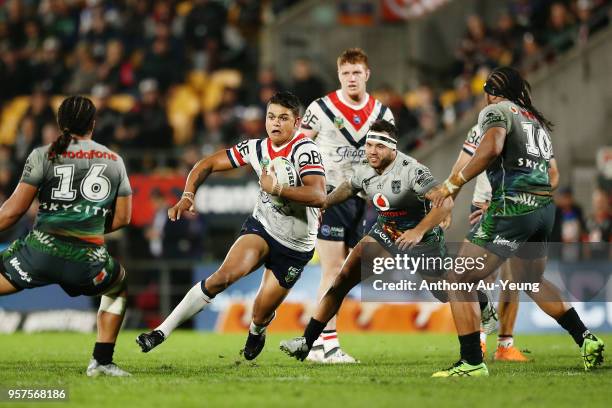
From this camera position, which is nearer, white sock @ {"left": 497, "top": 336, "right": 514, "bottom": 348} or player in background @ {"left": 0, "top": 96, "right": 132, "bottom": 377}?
player in background @ {"left": 0, "top": 96, "right": 132, "bottom": 377}

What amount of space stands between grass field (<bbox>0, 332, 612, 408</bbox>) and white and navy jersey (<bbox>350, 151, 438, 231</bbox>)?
4.44ft

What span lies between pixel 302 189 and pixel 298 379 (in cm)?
164

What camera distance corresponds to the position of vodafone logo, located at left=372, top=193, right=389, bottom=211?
9.78m

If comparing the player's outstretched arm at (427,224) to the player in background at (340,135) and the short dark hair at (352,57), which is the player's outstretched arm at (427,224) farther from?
the short dark hair at (352,57)

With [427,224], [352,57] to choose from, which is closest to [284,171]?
[427,224]

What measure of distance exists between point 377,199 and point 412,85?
14233 mm

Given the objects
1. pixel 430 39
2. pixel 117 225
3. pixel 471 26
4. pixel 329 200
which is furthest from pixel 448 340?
pixel 430 39

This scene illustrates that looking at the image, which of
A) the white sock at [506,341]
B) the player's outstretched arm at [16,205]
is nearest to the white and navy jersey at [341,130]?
the white sock at [506,341]

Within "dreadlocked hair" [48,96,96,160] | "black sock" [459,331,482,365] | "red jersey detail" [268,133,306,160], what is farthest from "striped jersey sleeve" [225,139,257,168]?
"black sock" [459,331,482,365]

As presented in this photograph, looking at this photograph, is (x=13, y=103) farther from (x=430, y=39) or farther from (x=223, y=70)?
(x=430, y=39)

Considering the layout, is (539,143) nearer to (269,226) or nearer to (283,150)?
(283,150)

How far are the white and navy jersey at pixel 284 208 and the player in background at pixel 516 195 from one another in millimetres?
1466

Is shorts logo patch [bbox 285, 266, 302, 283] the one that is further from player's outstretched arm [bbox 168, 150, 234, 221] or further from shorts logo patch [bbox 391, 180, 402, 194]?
shorts logo patch [bbox 391, 180, 402, 194]

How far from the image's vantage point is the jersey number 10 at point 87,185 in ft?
28.9
